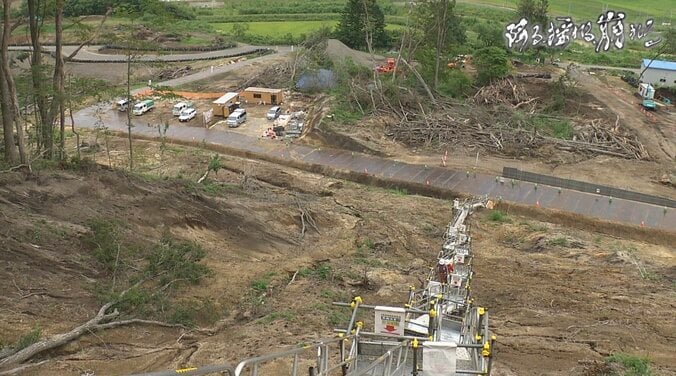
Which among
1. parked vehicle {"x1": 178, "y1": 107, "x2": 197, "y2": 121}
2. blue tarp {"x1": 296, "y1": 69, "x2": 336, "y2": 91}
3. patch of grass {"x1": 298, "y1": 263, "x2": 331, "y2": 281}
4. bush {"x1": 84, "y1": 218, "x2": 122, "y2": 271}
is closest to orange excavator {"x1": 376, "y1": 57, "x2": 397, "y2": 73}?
blue tarp {"x1": 296, "y1": 69, "x2": 336, "y2": 91}

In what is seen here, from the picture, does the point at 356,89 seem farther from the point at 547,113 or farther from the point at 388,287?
the point at 388,287

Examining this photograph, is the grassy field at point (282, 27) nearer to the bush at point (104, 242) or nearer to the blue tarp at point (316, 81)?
the blue tarp at point (316, 81)

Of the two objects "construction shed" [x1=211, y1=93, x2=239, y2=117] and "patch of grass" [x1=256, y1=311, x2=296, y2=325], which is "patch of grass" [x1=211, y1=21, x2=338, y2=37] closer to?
"construction shed" [x1=211, y1=93, x2=239, y2=117]

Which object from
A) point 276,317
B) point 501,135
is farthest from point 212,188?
point 501,135

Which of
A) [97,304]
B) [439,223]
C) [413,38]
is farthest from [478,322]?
[413,38]

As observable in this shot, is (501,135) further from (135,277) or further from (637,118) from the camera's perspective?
(135,277)
